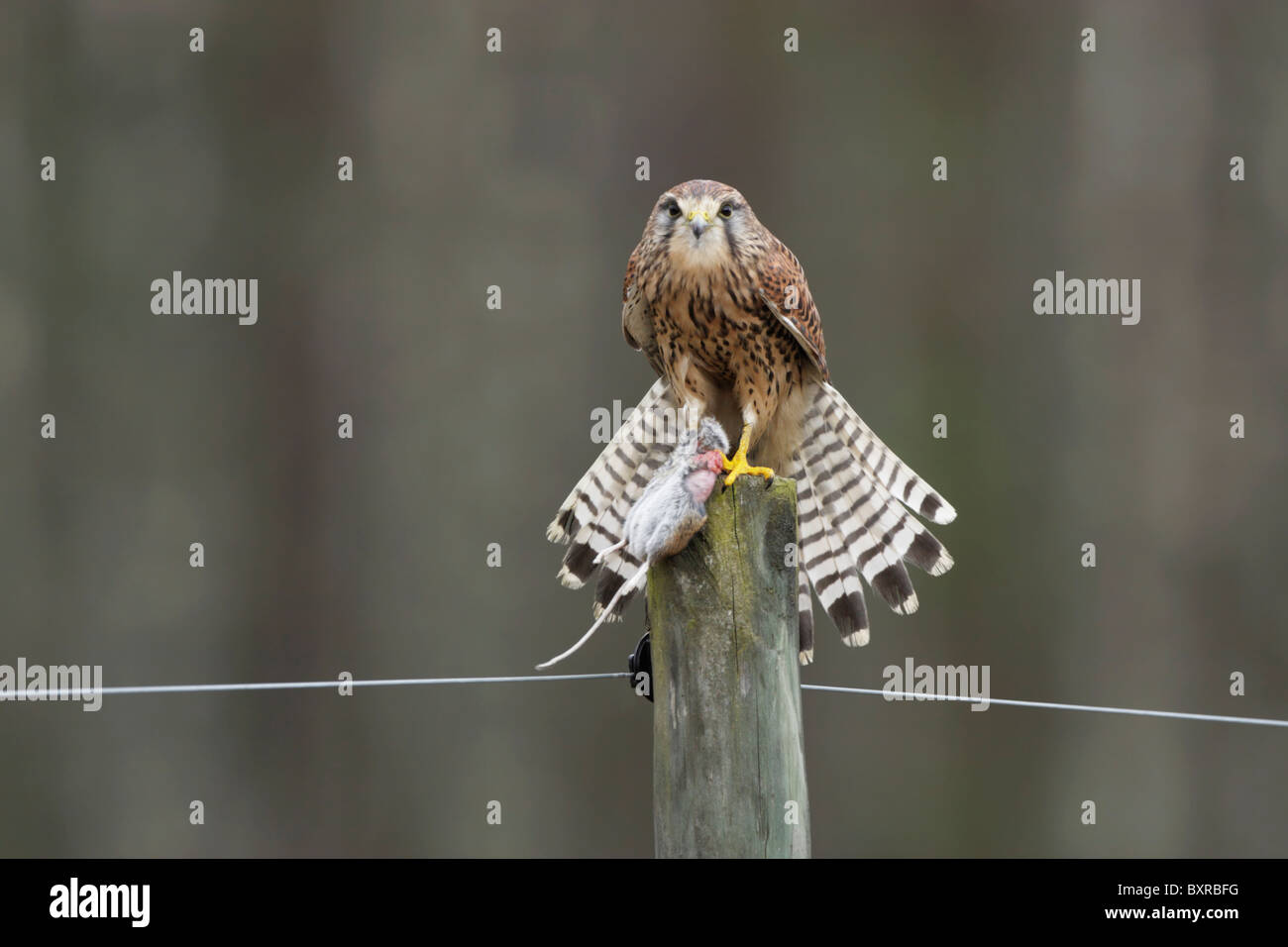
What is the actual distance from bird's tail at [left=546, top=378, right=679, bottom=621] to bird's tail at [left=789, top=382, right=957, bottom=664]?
1.30 ft

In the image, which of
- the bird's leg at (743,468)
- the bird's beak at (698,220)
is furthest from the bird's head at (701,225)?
the bird's leg at (743,468)

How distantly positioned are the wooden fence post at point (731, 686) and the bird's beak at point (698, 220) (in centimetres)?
89

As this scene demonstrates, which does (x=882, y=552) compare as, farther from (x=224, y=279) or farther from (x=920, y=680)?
(x=224, y=279)

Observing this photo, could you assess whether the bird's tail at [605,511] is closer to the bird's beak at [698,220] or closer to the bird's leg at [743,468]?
the bird's leg at [743,468]

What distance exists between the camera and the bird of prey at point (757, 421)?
2.91 meters

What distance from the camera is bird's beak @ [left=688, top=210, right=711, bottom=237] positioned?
284 cm

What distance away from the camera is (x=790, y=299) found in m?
2.97

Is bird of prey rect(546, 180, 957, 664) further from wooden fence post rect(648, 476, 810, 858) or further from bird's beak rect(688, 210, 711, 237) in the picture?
wooden fence post rect(648, 476, 810, 858)

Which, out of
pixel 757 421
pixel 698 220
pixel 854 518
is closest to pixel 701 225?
pixel 698 220

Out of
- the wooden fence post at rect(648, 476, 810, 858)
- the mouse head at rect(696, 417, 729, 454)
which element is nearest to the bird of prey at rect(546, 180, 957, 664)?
the mouse head at rect(696, 417, 729, 454)

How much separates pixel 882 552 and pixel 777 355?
55cm

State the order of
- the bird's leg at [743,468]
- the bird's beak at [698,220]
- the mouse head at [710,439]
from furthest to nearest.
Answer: the bird's beak at [698,220] < the mouse head at [710,439] < the bird's leg at [743,468]

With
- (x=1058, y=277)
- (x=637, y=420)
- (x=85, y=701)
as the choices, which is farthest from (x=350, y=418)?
(x=1058, y=277)

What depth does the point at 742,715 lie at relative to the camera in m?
2.06
